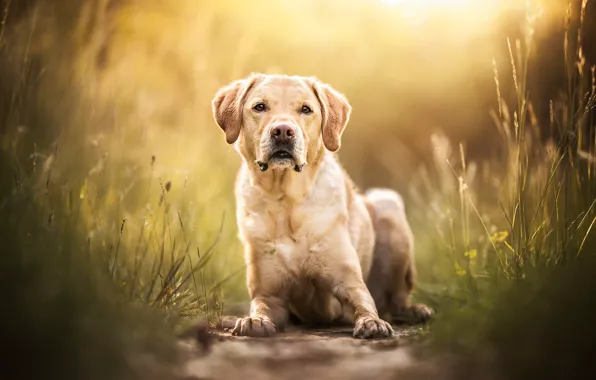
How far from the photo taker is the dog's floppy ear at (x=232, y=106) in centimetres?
408

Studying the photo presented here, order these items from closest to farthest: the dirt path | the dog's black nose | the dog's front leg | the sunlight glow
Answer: the dirt path, the dog's black nose, the dog's front leg, the sunlight glow

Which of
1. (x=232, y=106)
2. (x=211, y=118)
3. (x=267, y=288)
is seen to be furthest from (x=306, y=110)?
(x=211, y=118)

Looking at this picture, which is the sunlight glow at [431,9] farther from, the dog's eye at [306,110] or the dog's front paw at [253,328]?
the dog's front paw at [253,328]

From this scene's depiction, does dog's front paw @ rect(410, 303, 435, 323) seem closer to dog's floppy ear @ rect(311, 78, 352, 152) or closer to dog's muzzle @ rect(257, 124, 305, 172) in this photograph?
dog's floppy ear @ rect(311, 78, 352, 152)

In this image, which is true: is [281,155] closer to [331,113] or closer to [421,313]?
[331,113]

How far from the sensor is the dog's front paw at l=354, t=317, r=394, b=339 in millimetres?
3422

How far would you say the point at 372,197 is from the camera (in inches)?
217

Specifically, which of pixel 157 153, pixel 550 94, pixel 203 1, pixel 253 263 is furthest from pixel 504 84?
pixel 253 263

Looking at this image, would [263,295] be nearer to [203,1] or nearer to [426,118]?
[203,1]

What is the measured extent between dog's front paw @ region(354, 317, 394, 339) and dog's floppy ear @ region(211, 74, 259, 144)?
4.43 ft

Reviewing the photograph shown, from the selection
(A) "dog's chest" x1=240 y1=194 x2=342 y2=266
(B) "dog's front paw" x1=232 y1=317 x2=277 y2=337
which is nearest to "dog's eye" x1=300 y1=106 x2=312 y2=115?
(A) "dog's chest" x1=240 y1=194 x2=342 y2=266

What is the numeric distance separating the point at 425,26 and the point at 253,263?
25.0 ft

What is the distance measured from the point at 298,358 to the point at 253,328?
0.76 meters

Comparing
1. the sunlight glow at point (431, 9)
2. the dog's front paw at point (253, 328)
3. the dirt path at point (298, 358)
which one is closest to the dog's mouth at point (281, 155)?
the dog's front paw at point (253, 328)
